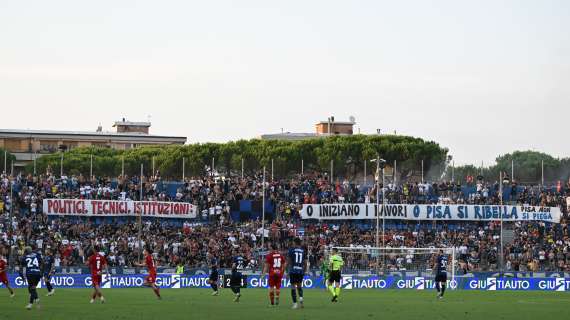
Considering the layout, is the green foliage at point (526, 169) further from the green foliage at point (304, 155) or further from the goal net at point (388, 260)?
the goal net at point (388, 260)

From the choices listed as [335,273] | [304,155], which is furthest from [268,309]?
[304,155]

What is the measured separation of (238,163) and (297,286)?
86.2 m

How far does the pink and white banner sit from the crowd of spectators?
578 millimetres

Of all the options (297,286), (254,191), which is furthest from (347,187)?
(297,286)

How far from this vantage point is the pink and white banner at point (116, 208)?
72312mm

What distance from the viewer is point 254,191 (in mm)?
79438

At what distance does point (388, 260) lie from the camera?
210 ft

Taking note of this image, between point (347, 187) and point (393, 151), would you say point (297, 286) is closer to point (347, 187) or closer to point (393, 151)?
point (347, 187)

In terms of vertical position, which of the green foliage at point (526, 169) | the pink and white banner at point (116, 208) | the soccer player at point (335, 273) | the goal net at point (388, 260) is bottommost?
the goal net at point (388, 260)

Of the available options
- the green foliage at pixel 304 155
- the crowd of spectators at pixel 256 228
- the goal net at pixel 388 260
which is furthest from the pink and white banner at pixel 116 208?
the green foliage at pixel 304 155

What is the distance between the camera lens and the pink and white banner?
72.3m

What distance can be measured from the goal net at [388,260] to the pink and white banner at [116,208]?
15.5 m

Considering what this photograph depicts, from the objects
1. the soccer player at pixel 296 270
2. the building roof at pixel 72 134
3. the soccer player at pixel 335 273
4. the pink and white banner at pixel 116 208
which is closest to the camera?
the soccer player at pixel 296 270

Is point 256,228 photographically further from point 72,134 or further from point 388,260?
point 72,134
